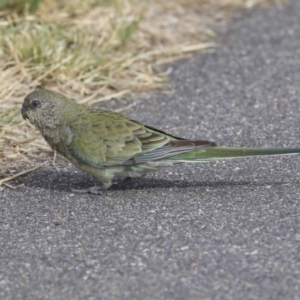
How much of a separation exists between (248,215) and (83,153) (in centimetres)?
121

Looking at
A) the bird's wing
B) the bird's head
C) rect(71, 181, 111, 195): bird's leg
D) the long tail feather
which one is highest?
the bird's head

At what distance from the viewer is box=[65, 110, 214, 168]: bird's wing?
5.26 metres

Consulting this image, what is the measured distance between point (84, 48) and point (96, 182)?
98.5 inches

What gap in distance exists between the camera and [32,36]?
291 inches

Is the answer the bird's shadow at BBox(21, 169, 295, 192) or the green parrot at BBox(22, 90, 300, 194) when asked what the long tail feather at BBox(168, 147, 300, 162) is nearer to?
the green parrot at BBox(22, 90, 300, 194)

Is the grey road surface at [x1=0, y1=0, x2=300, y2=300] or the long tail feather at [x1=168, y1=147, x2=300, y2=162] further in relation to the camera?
the long tail feather at [x1=168, y1=147, x2=300, y2=162]

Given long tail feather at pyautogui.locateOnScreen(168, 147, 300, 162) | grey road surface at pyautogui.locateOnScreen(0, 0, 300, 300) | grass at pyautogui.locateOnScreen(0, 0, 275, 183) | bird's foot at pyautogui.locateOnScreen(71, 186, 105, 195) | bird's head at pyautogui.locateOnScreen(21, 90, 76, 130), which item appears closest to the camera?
grey road surface at pyautogui.locateOnScreen(0, 0, 300, 300)

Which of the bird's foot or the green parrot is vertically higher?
the green parrot

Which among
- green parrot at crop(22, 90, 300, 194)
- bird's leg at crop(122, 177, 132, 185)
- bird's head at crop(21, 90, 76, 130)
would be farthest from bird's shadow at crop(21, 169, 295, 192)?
bird's head at crop(21, 90, 76, 130)

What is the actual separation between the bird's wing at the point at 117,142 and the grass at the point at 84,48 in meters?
0.77

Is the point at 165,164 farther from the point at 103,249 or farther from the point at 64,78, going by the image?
A: the point at 64,78

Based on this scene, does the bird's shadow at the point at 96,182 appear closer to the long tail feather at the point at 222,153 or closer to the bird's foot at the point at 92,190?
the bird's foot at the point at 92,190

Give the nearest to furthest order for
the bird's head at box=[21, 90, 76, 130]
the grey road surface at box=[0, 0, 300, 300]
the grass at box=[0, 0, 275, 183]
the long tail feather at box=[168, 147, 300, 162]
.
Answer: the grey road surface at box=[0, 0, 300, 300] < the long tail feather at box=[168, 147, 300, 162] < the bird's head at box=[21, 90, 76, 130] < the grass at box=[0, 0, 275, 183]

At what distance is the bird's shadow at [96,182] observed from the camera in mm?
5402
